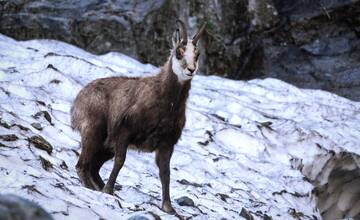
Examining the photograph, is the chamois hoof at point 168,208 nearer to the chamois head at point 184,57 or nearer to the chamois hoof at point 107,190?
the chamois hoof at point 107,190

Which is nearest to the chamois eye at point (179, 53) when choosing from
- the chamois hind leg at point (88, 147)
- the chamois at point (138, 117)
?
the chamois at point (138, 117)

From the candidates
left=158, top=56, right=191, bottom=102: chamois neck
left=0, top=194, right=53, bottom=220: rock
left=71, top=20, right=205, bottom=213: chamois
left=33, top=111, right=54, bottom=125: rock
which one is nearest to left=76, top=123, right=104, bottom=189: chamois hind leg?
left=71, top=20, right=205, bottom=213: chamois

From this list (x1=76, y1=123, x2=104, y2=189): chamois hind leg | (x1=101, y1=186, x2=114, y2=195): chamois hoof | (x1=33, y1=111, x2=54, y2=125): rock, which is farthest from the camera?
(x1=33, y1=111, x2=54, y2=125): rock

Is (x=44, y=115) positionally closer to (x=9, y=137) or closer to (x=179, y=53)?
(x=9, y=137)

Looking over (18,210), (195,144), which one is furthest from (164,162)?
(18,210)

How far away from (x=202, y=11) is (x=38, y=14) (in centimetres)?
339

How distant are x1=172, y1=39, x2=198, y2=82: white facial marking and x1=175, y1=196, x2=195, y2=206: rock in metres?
1.39

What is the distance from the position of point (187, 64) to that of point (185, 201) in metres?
1.62

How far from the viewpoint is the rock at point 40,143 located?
25.7 feet

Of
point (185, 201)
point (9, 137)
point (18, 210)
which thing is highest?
point (18, 210)

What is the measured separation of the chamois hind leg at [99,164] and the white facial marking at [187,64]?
3.96ft

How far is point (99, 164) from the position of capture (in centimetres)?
810

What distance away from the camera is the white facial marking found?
24.7 ft

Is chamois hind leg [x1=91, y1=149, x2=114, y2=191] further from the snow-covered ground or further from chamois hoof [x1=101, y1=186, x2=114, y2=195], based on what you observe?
chamois hoof [x1=101, y1=186, x2=114, y2=195]
